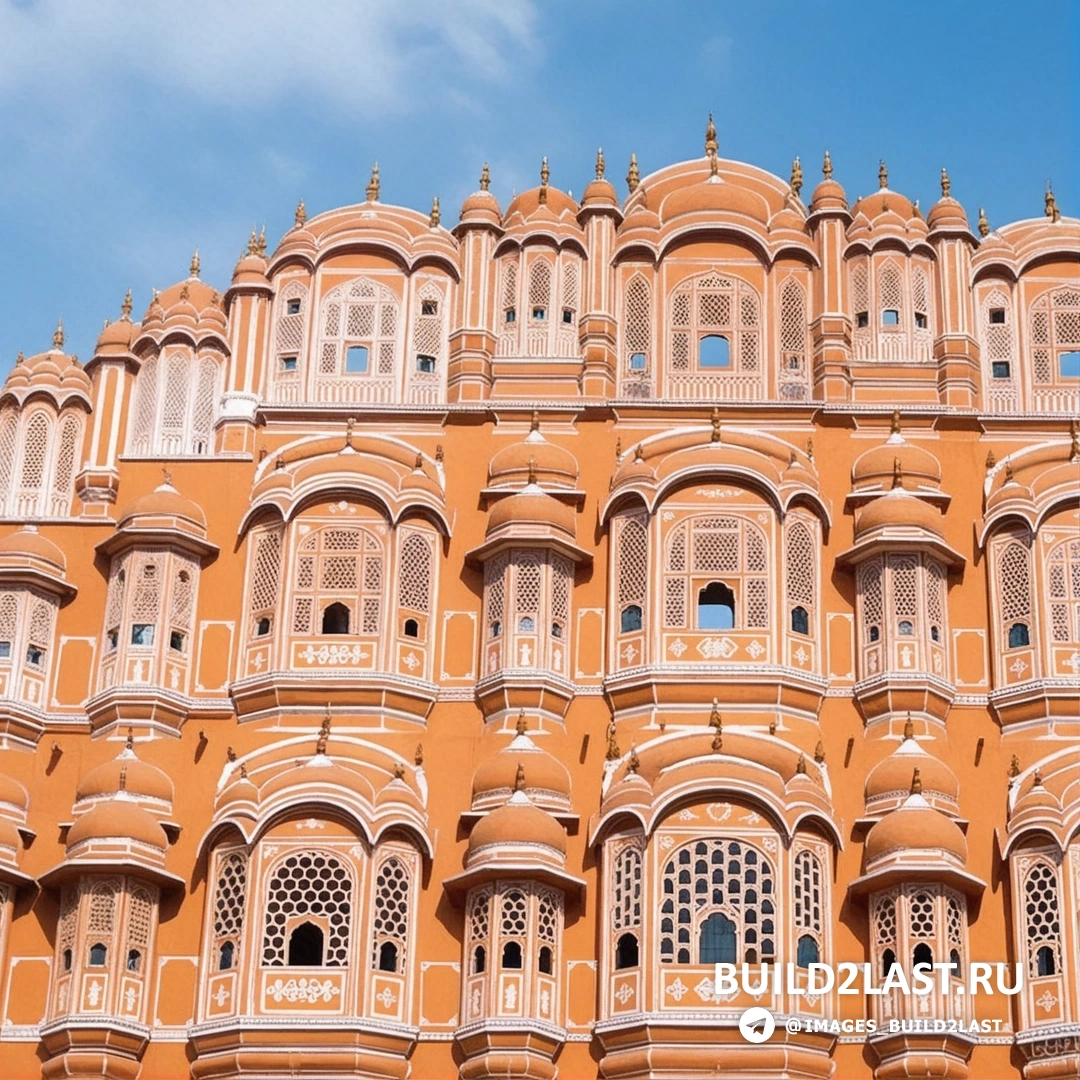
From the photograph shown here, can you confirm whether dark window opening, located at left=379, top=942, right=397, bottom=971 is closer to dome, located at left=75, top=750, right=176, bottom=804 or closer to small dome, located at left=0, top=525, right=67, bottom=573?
dome, located at left=75, top=750, right=176, bottom=804

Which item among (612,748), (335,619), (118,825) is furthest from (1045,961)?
(118,825)

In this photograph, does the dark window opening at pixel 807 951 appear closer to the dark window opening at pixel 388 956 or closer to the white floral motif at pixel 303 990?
the dark window opening at pixel 388 956

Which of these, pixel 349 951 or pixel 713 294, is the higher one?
pixel 713 294

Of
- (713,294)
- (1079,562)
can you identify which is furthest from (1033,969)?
(713,294)

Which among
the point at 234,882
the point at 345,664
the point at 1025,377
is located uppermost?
the point at 1025,377

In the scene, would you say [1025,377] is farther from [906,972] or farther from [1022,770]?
[906,972]

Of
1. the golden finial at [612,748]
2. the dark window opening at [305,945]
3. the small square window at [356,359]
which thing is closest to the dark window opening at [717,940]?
the golden finial at [612,748]

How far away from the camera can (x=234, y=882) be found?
28.3 meters

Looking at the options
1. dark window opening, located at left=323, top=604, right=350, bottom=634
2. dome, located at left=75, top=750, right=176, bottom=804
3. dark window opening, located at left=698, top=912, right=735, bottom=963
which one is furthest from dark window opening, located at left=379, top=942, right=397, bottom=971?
dark window opening, located at left=323, top=604, right=350, bottom=634

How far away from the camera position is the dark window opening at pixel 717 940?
27.3 m

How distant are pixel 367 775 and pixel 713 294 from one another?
873 centimetres

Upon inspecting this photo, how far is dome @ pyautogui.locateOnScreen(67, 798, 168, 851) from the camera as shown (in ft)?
92.5

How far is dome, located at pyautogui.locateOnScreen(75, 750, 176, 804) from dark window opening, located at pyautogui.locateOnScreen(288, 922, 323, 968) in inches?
106

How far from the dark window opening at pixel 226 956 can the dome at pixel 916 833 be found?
771cm
